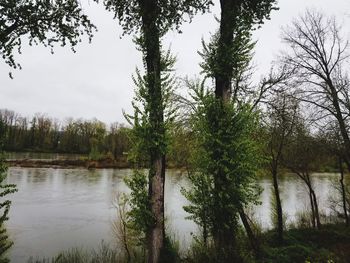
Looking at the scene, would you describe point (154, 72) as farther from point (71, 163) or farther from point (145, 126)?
point (71, 163)

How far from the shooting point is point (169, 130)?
32.3 ft

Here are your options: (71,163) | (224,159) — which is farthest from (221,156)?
(71,163)

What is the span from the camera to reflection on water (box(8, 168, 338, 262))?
16.2 metres

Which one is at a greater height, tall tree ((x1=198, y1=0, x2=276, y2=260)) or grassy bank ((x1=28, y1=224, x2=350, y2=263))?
tall tree ((x1=198, y1=0, x2=276, y2=260))

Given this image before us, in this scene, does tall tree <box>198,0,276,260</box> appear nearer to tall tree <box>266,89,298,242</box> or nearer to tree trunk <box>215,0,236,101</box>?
tree trunk <box>215,0,236,101</box>

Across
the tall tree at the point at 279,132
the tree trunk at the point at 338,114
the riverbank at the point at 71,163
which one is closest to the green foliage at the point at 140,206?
the tall tree at the point at 279,132

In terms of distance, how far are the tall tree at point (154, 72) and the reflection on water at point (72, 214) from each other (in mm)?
6989

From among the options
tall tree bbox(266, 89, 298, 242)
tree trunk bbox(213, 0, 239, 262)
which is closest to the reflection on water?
tall tree bbox(266, 89, 298, 242)

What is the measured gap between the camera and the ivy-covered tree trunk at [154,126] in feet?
30.1

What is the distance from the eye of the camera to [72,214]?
21.5 metres

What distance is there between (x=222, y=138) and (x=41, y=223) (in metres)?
15.0

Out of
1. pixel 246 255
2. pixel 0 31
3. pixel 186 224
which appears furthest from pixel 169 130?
pixel 186 224

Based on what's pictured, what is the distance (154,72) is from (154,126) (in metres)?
1.67

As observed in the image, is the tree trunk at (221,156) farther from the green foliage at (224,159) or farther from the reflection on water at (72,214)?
the reflection on water at (72,214)
